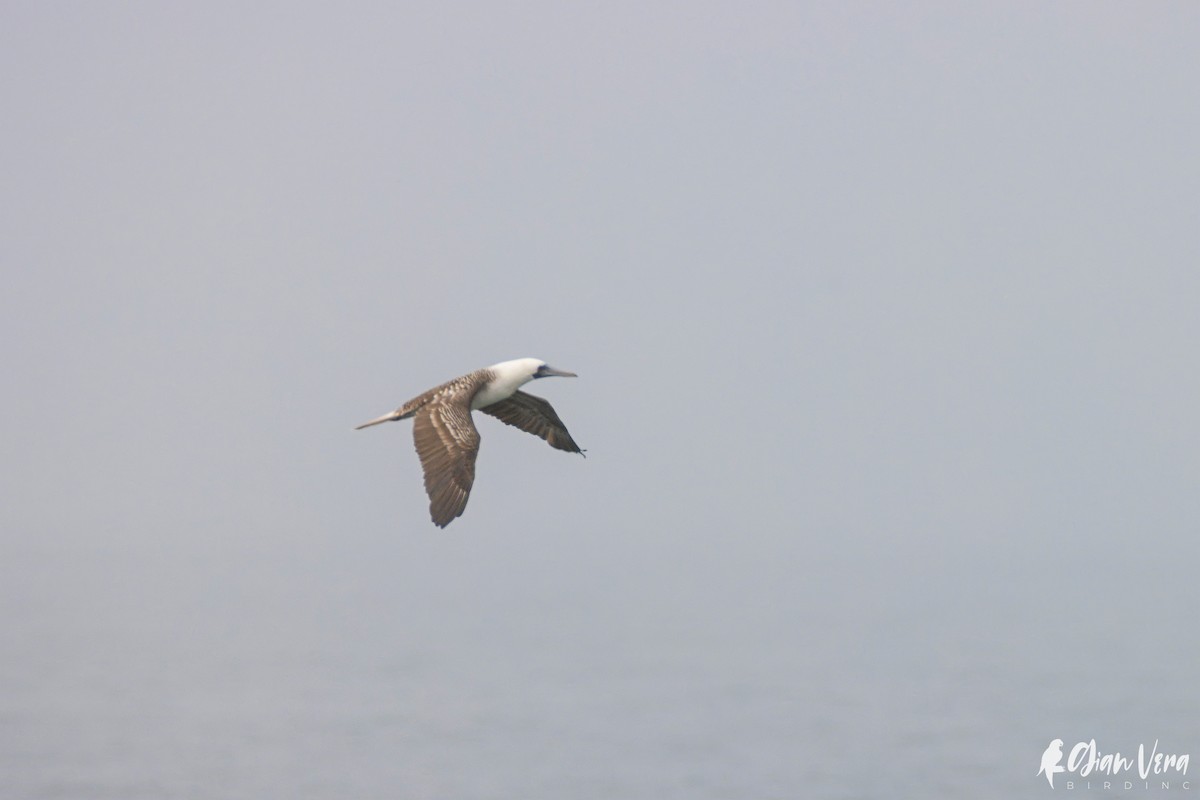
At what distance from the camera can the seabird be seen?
3509cm

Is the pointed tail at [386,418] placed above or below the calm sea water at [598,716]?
below

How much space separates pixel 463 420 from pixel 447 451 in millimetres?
805

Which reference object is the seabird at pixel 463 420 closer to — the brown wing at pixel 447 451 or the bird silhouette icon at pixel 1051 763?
the brown wing at pixel 447 451

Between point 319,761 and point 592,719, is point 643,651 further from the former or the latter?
point 319,761

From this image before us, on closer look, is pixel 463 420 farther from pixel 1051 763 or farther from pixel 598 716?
pixel 598 716

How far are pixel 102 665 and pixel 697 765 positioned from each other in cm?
8667

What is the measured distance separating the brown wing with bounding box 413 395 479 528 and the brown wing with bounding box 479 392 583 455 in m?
2.56

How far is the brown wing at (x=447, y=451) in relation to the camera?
114 ft

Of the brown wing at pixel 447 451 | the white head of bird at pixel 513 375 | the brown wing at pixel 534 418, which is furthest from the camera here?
the brown wing at pixel 534 418

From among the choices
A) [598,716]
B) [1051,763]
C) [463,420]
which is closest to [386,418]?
[463,420]

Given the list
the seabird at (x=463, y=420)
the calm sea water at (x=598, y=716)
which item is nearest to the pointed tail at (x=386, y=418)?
the seabird at (x=463, y=420)

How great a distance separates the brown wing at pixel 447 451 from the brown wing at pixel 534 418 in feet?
8.38

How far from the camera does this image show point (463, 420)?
3622 centimetres

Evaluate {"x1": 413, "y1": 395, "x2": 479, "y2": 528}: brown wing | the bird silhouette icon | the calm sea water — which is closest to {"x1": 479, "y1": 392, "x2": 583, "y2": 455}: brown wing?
{"x1": 413, "y1": 395, "x2": 479, "y2": 528}: brown wing
